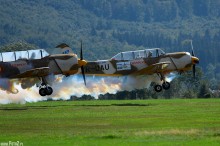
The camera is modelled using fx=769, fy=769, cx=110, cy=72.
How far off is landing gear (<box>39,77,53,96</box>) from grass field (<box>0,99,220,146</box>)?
5320mm

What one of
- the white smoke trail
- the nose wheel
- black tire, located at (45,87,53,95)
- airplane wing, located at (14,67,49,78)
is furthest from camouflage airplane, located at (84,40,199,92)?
airplane wing, located at (14,67,49,78)

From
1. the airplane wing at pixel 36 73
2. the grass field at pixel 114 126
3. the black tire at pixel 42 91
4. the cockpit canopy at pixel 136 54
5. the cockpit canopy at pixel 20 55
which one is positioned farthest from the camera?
the cockpit canopy at pixel 136 54

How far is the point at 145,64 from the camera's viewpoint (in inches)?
2557

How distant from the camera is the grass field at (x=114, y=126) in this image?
1310 inches

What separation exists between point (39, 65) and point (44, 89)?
1.87 meters

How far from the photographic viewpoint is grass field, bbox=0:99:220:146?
33281mm

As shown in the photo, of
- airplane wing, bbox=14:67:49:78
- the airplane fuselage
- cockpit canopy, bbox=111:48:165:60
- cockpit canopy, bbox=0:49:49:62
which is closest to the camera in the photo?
cockpit canopy, bbox=0:49:49:62

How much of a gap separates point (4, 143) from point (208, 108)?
22731 mm

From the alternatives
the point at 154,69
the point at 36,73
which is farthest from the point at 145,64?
the point at 36,73

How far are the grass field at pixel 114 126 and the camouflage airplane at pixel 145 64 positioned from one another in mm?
10710

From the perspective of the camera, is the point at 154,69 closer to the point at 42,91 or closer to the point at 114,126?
the point at 42,91

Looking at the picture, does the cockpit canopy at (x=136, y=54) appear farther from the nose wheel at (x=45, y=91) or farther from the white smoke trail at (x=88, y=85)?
the nose wheel at (x=45, y=91)

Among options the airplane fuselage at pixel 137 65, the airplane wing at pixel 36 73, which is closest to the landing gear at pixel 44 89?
the airplane wing at pixel 36 73

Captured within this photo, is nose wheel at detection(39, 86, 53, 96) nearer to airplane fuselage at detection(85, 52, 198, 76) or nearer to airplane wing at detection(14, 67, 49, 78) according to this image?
airplane wing at detection(14, 67, 49, 78)
